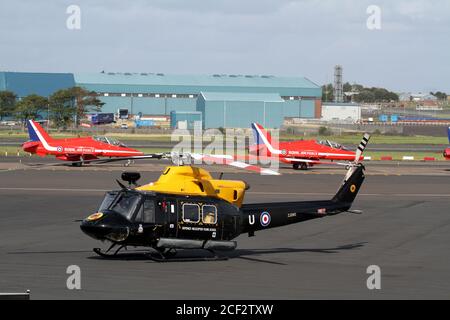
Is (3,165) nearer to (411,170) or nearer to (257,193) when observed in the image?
(257,193)

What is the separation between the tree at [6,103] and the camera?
135 metres

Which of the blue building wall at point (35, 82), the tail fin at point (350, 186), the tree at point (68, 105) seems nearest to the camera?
the tail fin at point (350, 186)

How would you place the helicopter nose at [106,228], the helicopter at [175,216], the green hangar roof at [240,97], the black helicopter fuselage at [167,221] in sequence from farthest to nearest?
the green hangar roof at [240,97] → the helicopter at [175,216] → the black helicopter fuselage at [167,221] → the helicopter nose at [106,228]

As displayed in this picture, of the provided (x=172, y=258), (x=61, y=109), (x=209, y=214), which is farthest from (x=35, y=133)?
(x=61, y=109)

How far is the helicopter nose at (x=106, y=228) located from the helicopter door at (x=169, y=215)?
3.70 feet

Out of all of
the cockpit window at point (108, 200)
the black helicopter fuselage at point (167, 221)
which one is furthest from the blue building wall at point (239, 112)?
the cockpit window at point (108, 200)

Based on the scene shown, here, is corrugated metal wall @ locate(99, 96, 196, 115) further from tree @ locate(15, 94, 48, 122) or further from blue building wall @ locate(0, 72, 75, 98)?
tree @ locate(15, 94, 48, 122)

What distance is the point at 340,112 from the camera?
180 m

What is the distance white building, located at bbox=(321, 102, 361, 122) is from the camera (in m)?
178

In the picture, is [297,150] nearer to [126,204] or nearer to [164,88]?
[126,204]

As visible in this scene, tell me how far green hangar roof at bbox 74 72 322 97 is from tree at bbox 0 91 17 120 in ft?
68.5

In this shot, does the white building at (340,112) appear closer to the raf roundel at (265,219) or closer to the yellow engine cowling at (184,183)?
the raf roundel at (265,219)

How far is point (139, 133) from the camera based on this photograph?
11600cm

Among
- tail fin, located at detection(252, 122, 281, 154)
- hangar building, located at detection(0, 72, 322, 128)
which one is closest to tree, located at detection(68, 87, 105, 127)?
hangar building, located at detection(0, 72, 322, 128)
